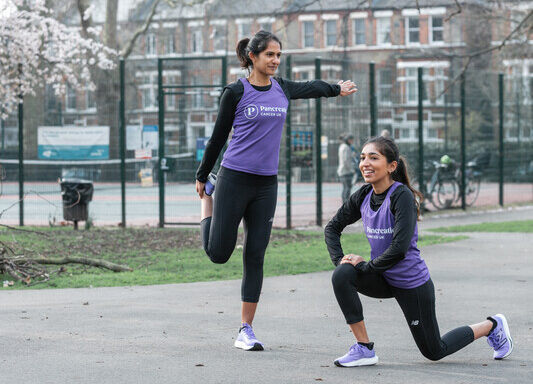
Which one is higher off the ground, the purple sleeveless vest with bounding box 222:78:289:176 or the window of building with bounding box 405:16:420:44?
the window of building with bounding box 405:16:420:44

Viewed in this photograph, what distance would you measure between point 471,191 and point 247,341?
1505cm

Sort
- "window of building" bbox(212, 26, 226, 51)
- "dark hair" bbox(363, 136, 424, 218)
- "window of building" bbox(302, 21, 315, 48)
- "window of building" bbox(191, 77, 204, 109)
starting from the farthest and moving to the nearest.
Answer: "window of building" bbox(302, 21, 315, 48) < "window of building" bbox(212, 26, 226, 51) < "window of building" bbox(191, 77, 204, 109) < "dark hair" bbox(363, 136, 424, 218)

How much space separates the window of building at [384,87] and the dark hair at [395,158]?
12.3 meters

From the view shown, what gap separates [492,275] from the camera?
977 cm

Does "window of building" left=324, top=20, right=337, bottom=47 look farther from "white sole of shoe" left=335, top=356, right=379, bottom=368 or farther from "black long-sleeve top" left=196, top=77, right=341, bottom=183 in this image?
"white sole of shoe" left=335, top=356, right=379, bottom=368

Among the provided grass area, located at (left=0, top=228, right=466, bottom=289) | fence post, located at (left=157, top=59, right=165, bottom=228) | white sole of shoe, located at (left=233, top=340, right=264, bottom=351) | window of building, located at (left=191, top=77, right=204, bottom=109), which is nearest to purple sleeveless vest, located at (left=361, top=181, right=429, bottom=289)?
white sole of shoe, located at (left=233, top=340, right=264, bottom=351)

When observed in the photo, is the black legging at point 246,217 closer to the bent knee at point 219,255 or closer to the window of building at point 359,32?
the bent knee at point 219,255

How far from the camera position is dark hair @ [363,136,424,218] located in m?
5.54

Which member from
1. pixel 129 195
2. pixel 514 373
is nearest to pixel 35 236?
pixel 129 195

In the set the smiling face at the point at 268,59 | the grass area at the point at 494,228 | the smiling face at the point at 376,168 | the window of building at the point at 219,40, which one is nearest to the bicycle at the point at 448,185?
the grass area at the point at 494,228

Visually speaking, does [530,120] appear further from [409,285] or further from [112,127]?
[409,285]

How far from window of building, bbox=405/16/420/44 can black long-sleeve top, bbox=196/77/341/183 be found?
49611 millimetres

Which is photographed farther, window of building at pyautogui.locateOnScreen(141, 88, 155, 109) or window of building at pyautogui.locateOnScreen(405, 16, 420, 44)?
window of building at pyautogui.locateOnScreen(405, 16, 420, 44)

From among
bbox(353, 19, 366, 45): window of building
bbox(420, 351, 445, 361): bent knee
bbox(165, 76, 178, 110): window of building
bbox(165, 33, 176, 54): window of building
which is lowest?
bbox(420, 351, 445, 361): bent knee
